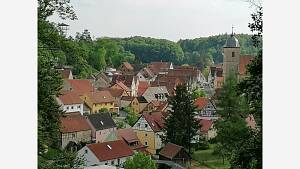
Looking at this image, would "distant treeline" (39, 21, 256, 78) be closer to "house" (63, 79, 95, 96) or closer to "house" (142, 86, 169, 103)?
"house" (63, 79, 95, 96)

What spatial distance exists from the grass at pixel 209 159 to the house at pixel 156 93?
2.28 metres

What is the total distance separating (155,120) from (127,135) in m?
0.90

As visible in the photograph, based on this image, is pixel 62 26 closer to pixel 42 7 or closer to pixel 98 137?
pixel 42 7

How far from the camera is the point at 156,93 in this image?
9328 mm

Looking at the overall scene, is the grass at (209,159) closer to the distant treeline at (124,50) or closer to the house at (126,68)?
the distant treeline at (124,50)

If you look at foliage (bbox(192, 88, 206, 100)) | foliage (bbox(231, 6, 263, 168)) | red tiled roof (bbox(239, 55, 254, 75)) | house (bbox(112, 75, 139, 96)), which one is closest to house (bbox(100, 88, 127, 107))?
house (bbox(112, 75, 139, 96))

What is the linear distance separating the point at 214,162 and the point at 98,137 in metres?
1.68

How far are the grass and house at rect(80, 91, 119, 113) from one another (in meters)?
1.71

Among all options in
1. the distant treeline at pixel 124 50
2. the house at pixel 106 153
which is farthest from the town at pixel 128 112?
the distant treeline at pixel 124 50

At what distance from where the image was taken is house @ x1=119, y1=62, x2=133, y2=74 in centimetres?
1069

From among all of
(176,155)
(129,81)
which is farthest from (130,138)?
(129,81)
